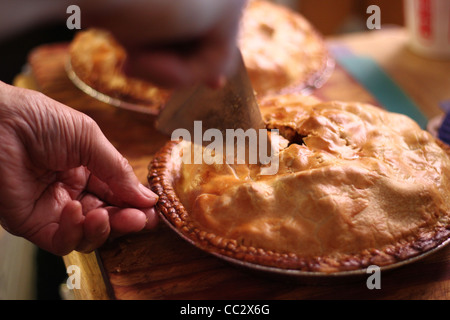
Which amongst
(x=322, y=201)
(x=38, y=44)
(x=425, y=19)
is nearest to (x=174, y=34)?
(x=322, y=201)

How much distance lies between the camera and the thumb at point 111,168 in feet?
3.84

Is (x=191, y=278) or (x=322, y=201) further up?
(x=322, y=201)

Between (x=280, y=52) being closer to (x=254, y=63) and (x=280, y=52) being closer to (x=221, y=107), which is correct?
(x=254, y=63)

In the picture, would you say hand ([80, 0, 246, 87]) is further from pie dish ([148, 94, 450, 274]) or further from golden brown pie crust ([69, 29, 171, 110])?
golden brown pie crust ([69, 29, 171, 110])

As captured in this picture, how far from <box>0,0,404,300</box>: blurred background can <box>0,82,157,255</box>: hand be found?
0.65 ft

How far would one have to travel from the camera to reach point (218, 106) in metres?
1.19

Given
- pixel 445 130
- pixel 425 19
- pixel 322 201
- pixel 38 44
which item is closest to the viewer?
pixel 322 201

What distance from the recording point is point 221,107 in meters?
1.19

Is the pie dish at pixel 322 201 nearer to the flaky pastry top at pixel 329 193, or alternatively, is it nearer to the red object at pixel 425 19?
the flaky pastry top at pixel 329 193

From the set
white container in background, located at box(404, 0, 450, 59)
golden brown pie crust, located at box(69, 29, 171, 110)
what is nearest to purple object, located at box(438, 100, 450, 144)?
white container in background, located at box(404, 0, 450, 59)

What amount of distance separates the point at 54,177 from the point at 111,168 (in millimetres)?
170

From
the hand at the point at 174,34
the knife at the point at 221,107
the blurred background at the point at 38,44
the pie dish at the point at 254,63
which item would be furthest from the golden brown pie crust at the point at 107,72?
the hand at the point at 174,34

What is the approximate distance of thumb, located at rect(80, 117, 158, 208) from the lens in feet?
3.84
